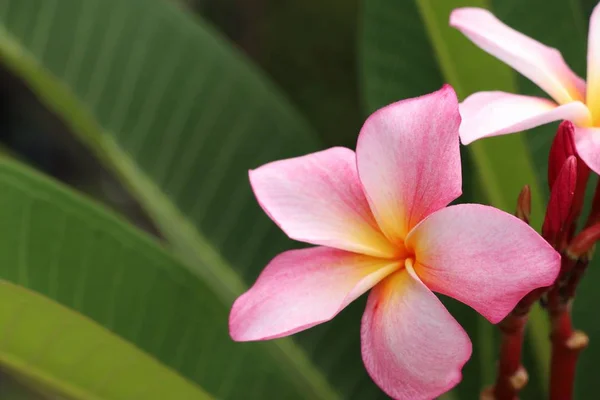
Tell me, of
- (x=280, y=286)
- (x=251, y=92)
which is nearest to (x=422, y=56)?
(x=251, y=92)

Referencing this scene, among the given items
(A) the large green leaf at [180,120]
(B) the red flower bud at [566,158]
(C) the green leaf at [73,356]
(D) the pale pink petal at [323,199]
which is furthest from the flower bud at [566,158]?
(A) the large green leaf at [180,120]

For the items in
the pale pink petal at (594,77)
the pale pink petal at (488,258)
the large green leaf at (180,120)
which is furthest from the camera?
the large green leaf at (180,120)

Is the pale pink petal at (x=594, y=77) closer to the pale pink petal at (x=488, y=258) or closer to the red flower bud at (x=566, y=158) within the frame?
the red flower bud at (x=566, y=158)

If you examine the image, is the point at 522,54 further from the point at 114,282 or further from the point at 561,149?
the point at 114,282

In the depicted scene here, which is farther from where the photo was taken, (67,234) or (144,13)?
(144,13)

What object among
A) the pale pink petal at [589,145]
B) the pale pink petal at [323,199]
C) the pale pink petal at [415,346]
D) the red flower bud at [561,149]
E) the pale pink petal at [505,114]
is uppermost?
the pale pink petal at [505,114]

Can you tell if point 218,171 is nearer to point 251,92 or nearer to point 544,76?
point 251,92

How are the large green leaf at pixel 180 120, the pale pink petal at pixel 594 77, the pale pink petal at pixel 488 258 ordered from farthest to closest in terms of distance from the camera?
the large green leaf at pixel 180 120 → the pale pink petal at pixel 594 77 → the pale pink petal at pixel 488 258

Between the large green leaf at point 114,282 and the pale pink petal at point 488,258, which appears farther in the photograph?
the large green leaf at point 114,282
